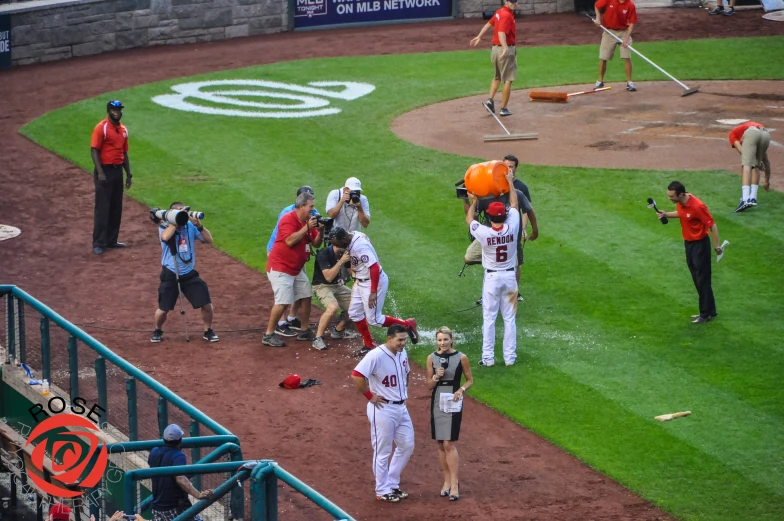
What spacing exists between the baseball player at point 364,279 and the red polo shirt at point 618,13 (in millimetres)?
12489

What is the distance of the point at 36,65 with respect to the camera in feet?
85.5

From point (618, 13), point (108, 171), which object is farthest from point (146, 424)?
point (618, 13)

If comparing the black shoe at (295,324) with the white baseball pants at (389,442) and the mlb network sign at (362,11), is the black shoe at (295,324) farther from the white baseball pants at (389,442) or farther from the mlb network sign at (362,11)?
the mlb network sign at (362,11)

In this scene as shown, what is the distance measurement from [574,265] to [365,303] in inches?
154

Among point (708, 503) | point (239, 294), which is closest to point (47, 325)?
point (239, 294)

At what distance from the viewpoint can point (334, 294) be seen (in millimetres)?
13742

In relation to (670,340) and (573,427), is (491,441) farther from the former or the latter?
(670,340)

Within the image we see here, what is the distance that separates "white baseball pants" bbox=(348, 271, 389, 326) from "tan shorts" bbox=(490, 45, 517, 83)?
9293 mm

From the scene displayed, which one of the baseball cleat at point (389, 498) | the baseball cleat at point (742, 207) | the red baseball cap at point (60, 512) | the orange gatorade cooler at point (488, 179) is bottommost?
the red baseball cap at point (60, 512)

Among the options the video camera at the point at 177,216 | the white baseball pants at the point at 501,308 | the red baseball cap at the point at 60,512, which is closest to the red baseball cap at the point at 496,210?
the white baseball pants at the point at 501,308

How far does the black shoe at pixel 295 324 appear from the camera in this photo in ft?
46.4

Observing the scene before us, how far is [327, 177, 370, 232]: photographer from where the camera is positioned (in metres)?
13.8

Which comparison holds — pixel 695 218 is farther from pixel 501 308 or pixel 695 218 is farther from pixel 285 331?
pixel 285 331

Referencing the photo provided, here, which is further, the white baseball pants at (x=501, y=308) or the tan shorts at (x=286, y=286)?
the tan shorts at (x=286, y=286)
